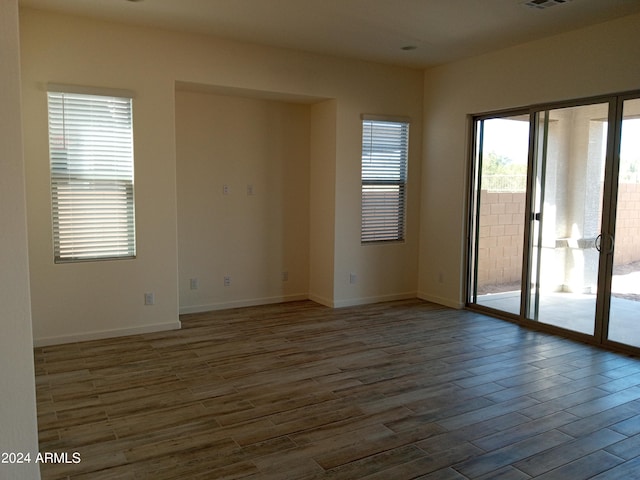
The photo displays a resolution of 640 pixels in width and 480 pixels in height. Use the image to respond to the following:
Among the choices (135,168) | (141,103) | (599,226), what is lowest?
(599,226)

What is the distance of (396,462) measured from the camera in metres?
2.72

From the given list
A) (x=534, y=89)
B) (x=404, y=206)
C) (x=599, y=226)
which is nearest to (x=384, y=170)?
(x=404, y=206)

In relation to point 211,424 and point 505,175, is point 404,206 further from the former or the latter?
point 211,424

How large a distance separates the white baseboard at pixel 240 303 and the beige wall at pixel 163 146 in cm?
6

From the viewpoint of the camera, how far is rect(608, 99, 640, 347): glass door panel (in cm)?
448

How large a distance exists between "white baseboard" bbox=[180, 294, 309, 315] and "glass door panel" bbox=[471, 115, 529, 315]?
226cm

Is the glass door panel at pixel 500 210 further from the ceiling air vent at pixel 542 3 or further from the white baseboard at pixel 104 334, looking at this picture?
the white baseboard at pixel 104 334

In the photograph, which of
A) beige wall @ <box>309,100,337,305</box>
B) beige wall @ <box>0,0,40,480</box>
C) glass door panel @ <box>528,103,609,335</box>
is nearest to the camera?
beige wall @ <box>0,0,40,480</box>

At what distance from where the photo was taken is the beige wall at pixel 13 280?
72.9 inches

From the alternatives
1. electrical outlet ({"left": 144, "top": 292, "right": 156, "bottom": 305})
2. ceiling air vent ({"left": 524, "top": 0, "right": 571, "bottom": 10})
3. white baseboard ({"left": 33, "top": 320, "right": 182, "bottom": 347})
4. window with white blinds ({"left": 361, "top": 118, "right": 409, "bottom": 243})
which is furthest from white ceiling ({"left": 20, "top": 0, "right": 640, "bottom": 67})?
white baseboard ({"left": 33, "top": 320, "right": 182, "bottom": 347})

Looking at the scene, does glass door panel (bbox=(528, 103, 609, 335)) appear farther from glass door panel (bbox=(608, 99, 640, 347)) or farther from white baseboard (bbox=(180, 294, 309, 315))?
white baseboard (bbox=(180, 294, 309, 315))

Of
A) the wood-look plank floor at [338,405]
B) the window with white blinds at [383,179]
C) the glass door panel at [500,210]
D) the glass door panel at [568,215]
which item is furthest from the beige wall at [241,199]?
the glass door panel at [568,215]

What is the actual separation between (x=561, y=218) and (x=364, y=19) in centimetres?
276

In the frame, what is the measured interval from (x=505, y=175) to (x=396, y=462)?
393cm
